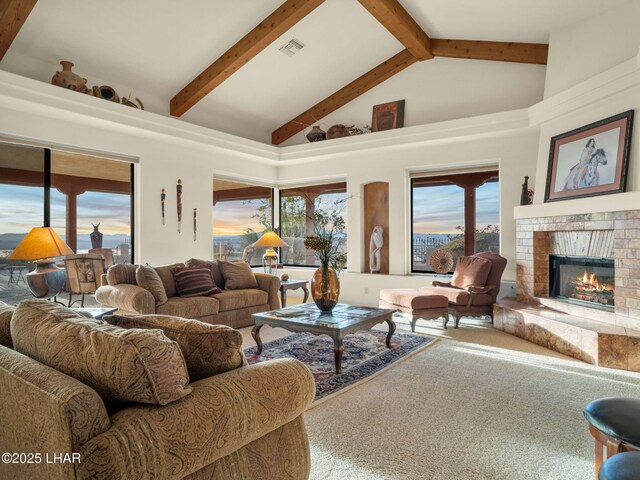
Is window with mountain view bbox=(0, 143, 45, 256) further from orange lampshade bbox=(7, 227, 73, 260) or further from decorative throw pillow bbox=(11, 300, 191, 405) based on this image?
decorative throw pillow bbox=(11, 300, 191, 405)

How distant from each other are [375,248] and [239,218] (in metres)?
2.73

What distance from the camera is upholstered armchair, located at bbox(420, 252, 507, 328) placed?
518 cm

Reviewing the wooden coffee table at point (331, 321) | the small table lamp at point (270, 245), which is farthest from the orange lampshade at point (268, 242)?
the wooden coffee table at point (331, 321)

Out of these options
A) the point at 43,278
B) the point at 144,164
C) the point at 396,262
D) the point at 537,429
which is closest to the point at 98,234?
the point at 144,164

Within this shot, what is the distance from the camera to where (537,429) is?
246 cm

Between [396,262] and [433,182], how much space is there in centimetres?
152

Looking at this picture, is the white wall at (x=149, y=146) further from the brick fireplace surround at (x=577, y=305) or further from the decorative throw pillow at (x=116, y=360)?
the brick fireplace surround at (x=577, y=305)

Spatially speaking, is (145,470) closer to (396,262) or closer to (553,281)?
(553,281)

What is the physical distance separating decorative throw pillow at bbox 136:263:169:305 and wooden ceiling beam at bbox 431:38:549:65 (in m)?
5.42

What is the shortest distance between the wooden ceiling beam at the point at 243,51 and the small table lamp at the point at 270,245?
235 centimetres

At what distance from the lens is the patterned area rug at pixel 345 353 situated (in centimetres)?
332

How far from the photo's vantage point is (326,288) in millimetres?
4066

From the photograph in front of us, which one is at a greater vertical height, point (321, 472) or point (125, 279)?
point (125, 279)

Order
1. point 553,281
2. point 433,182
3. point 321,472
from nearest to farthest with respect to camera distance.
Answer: point 321,472
point 553,281
point 433,182
